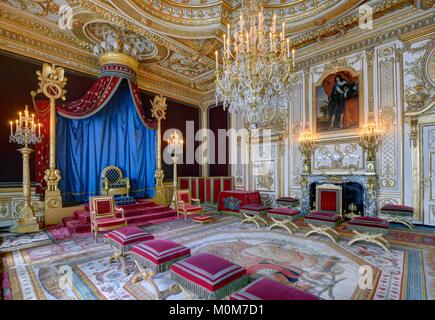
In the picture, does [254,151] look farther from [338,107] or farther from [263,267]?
[263,267]

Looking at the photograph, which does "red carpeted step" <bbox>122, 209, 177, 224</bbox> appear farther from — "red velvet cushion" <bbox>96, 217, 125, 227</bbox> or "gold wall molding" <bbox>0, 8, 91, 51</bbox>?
"gold wall molding" <bbox>0, 8, 91, 51</bbox>

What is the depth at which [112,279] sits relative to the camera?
114 inches

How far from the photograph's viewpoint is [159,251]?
2.74m

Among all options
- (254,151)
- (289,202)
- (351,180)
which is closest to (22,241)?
(289,202)

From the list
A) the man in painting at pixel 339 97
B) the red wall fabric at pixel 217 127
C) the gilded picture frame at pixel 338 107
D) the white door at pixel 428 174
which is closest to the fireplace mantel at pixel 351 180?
the white door at pixel 428 174

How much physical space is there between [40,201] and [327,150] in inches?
321

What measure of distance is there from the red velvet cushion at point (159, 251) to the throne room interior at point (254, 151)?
26 mm

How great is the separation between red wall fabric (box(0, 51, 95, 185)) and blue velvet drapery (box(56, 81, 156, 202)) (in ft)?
2.63

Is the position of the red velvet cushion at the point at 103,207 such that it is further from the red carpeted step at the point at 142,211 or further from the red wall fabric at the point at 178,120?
the red wall fabric at the point at 178,120

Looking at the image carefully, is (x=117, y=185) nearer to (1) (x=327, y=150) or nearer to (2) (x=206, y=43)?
(2) (x=206, y=43)

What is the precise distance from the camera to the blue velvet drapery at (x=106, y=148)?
19.9 ft

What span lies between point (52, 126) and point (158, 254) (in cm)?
490

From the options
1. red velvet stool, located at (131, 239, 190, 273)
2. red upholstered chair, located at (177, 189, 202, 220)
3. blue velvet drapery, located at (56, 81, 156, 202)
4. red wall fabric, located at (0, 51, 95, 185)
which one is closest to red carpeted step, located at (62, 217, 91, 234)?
blue velvet drapery, located at (56, 81, 156, 202)

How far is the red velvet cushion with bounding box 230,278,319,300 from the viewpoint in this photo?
5.77ft
